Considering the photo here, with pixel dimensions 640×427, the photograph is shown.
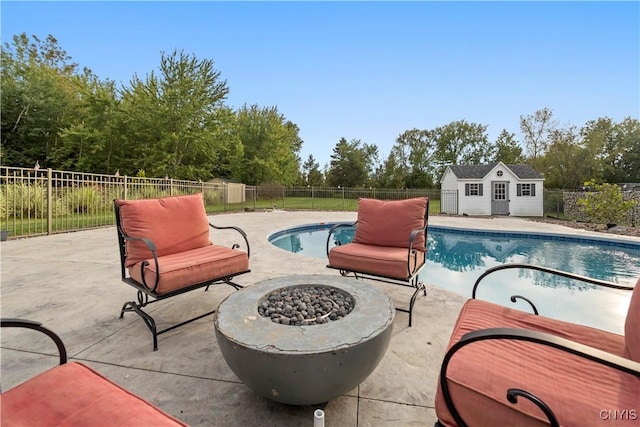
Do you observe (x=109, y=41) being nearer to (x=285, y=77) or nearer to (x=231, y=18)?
(x=231, y=18)

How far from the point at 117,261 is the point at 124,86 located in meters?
17.7

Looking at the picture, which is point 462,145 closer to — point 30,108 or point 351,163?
point 351,163

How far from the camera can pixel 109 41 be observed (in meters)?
9.16

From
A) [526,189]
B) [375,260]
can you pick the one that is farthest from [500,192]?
[375,260]

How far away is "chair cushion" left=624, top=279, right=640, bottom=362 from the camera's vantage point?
3.35 feet

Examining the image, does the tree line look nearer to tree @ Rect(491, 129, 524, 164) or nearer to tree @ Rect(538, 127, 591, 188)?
tree @ Rect(538, 127, 591, 188)

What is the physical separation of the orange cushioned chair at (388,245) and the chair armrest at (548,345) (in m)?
1.47

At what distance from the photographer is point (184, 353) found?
196 centimetres

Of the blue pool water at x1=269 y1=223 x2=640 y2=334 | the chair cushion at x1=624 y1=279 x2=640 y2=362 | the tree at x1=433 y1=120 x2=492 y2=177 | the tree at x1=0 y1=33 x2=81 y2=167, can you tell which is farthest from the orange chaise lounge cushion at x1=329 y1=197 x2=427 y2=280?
the tree at x1=433 y1=120 x2=492 y2=177

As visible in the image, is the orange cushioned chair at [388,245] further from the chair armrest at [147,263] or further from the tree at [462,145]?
A: the tree at [462,145]

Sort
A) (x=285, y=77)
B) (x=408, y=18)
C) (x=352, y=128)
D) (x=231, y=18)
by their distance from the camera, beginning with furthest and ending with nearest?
(x=352, y=128) < (x=285, y=77) < (x=231, y=18) < (x=408, y=18)

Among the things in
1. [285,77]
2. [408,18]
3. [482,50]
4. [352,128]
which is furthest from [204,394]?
[352,128]

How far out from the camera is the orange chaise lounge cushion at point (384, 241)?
2639mm

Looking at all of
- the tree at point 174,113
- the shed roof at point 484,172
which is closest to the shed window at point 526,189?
the shed roof at point 484,172
